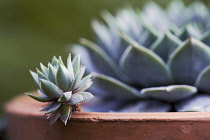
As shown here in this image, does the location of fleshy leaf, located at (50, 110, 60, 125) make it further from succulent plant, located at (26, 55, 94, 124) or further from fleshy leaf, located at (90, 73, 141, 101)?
fleshy leaf, located at (90, 73, 141, 101)

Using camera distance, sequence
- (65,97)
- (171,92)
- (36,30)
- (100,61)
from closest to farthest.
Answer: (65,97) → (171,92) → (100,61) → (36,30)

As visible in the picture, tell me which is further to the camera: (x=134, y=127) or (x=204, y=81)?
(x=204, y=81)

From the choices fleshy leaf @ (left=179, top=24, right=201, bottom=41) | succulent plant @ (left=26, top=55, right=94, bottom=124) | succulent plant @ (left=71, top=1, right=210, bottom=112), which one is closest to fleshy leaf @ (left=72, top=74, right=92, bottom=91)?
succulent plant @ (left=26, top=55, right=94, bottom=124)

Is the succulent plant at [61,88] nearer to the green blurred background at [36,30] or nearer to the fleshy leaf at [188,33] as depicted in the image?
the fleshy leaf at [188,33]

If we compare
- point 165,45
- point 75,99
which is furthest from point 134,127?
point 165,45

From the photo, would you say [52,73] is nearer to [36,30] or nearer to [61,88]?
[61,88]

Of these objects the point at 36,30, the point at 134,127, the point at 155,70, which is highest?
the point at 36,30
